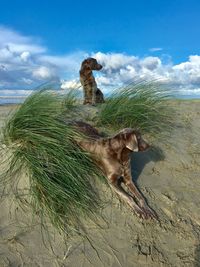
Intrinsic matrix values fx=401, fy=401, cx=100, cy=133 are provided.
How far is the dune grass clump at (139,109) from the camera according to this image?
6855 mm

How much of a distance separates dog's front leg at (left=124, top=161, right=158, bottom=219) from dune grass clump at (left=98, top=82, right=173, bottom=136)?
1503 mm

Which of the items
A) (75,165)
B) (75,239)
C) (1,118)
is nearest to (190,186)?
(75,165)

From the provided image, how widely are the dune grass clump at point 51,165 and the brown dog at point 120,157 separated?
6.2 inches

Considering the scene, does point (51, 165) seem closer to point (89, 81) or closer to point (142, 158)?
point (142, 158)

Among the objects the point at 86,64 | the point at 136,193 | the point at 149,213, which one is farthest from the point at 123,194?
the point at 86,64

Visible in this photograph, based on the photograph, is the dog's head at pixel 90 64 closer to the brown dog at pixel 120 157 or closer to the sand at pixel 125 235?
the sand at pixel 125 235

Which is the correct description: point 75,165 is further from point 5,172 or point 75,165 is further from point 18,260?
point 18,260

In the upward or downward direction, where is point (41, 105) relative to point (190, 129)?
upward

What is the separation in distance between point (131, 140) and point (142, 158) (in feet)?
3.80

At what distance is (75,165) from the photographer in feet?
16.9

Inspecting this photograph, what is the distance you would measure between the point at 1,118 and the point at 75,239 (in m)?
3.23

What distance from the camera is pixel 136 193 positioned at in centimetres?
532

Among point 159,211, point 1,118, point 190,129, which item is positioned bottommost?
point 159,211

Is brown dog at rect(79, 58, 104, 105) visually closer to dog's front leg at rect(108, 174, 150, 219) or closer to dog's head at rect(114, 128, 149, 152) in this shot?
dog's head at rect(114, 128, 149, 152)
